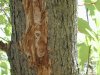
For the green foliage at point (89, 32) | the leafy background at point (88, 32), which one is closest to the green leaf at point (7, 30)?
the leafy background at point (88, 32)

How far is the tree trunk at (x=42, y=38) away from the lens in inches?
22.5

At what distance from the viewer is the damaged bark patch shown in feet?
1.91

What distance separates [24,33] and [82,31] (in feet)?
0.65

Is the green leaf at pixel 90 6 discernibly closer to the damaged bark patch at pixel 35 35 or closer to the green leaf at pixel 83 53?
the green leaf at pixel 83 53

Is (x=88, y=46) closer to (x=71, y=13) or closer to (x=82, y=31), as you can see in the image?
(x=82, y=31)

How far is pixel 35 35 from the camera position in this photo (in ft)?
1.92

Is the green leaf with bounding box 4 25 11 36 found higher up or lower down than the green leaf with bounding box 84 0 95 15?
lower down

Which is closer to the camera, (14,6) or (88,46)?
(14,6)

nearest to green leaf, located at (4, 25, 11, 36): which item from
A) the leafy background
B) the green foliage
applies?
the leafy background

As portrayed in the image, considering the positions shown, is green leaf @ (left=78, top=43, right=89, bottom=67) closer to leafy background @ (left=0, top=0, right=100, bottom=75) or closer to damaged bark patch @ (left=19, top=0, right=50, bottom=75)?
leafy background @ (left=0, top=0, right=100, bottom=75)

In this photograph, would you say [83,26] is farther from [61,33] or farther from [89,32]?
[61,33]

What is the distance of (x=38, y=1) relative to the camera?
58cm

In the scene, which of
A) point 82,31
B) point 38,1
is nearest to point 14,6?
point 38,1

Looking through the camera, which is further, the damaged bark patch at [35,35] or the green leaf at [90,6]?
the green leaf at [90,6]
